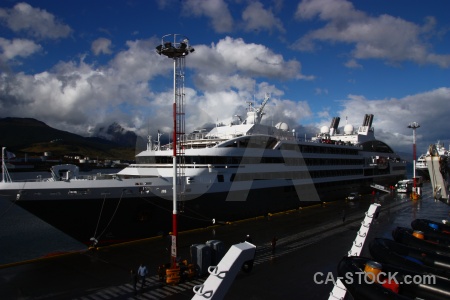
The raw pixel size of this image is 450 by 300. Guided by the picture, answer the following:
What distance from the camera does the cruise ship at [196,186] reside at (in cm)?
1762

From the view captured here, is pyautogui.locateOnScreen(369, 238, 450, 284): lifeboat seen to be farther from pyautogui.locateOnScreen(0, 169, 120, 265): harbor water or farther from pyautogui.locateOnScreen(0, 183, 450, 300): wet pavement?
pyautogui.locateOnScreen(0, 169, 120, 265): harbor water

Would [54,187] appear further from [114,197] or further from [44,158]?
[44,158]

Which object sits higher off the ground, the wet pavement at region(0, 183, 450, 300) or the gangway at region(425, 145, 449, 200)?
the gangway at region(425, 145, 449, 200)

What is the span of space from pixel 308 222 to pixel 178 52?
1860 centimetres

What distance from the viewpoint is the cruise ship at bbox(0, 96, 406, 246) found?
17625 mm

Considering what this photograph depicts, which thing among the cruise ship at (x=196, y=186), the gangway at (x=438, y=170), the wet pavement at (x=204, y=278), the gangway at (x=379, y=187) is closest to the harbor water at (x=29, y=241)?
the cruise ship at (x=196, y=186)

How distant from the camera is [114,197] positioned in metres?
18.5

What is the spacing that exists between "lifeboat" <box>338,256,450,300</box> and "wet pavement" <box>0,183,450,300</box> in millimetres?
2496

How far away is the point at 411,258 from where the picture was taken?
14609 mm

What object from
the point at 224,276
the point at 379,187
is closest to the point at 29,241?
the point at 224,276

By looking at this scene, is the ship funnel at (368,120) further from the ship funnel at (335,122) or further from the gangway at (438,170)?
the gangway at (438,170)

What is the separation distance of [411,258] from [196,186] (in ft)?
41.9

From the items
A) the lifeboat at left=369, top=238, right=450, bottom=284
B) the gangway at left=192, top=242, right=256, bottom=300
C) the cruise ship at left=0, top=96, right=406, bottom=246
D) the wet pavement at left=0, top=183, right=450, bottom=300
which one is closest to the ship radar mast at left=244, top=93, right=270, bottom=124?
the cruise ship at left=0, top=96, right=406, bottom=246

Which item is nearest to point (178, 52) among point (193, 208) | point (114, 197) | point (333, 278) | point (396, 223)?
point (114, 197)
